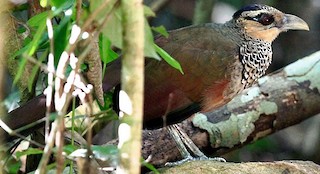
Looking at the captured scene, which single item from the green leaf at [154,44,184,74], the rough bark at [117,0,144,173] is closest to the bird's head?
the green leaf at [154,44,184,74]

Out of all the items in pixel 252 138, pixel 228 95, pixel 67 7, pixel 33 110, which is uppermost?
pixel 67 7

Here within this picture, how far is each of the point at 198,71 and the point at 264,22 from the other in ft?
2.12

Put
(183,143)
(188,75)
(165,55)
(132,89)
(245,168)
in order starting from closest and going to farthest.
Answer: (132,89) < (165,55) < (245,168) < (188,75) < (183,143)

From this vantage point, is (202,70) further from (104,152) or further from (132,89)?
(132,89)

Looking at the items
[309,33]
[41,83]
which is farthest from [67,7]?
[309,33]

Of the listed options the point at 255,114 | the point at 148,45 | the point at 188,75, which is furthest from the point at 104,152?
the point at 255,114

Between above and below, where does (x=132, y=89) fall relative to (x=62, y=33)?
below

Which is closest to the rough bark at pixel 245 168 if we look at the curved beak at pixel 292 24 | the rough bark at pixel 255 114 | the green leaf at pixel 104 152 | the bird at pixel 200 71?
the bird at pixel 200 71

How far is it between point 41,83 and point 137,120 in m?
1.94

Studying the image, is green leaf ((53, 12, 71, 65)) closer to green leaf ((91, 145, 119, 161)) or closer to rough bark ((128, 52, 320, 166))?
green leaf ((91, 145, 119, 161))

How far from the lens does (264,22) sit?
3.86 metres

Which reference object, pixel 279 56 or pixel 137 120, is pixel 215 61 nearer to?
pixel 137 120

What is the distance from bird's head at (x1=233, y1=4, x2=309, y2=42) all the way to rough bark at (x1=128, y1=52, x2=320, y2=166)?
35cm

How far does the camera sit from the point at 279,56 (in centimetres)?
633
